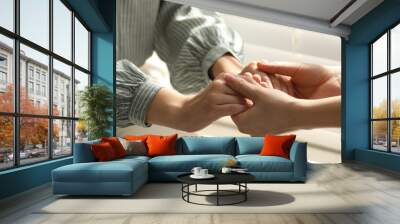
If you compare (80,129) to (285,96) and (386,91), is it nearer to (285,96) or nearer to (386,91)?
(285,96)

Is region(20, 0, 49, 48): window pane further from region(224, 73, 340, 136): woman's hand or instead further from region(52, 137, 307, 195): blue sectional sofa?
region(224, 73, 340, 136): woman's hand

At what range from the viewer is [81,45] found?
239 inches

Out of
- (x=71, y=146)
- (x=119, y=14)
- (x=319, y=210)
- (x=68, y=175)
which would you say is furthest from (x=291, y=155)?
(x=119, y=14)

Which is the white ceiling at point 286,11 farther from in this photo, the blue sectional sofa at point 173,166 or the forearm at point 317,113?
the blue sectional sofa at point 173,166

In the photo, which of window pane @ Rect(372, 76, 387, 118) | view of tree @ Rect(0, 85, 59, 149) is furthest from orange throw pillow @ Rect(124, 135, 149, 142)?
window pane @ Rect(372, 76, 387, 118)

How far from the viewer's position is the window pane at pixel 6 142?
11.8 feet

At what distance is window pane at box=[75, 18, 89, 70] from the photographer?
230 inches

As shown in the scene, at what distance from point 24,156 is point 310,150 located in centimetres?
377

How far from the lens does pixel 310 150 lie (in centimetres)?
558

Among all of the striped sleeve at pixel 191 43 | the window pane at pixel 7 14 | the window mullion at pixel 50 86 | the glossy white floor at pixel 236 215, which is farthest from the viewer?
the striped sleeve at pixel 191 43

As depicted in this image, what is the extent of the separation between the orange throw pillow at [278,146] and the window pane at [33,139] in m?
2.79

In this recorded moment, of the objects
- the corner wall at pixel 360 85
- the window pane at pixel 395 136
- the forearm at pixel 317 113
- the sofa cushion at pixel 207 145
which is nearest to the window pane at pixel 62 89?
the sofa cushion at pixel 207 145

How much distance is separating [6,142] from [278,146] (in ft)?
10.7

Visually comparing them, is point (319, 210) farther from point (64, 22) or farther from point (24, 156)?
point (64, 22)
